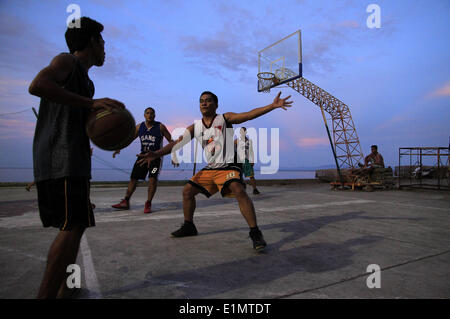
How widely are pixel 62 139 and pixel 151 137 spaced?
3994 millimetres

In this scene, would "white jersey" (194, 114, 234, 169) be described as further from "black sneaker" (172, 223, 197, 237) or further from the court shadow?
the court shadow

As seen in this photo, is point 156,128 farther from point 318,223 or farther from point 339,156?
point 339,156

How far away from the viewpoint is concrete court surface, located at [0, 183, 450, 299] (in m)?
2.00

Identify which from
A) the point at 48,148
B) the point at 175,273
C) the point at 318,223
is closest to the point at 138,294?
the point at 175,273

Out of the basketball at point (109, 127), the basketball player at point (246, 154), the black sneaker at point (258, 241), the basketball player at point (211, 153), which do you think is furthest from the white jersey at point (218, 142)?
the basketball player at point (246, 154)

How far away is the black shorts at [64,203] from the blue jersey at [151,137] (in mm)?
3898

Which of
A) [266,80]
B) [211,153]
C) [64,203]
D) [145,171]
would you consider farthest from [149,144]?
[266,80]

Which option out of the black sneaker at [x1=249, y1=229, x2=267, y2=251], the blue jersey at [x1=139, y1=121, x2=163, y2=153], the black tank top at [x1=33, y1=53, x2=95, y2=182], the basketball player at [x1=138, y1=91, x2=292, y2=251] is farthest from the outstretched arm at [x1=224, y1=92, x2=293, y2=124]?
the blue jersey at [x1=139, y1=121, x2=163, y2=153]

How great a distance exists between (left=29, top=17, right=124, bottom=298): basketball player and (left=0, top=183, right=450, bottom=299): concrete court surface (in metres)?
0.49

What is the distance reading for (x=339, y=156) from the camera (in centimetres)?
3086

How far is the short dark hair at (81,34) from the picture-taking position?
194 centimetres

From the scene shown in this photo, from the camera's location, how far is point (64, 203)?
1.70 m

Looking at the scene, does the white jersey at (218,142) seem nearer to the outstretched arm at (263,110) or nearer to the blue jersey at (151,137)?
the outstretched arm at (263,110)
